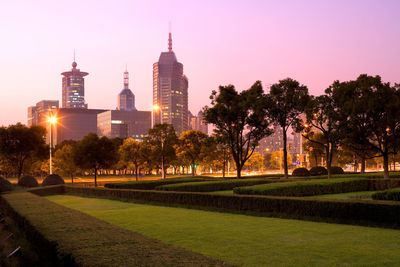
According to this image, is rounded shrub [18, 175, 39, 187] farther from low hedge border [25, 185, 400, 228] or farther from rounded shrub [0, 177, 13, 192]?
low hedge border [25, 185, 400, 228]

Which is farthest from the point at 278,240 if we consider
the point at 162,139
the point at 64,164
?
the point at 64,164

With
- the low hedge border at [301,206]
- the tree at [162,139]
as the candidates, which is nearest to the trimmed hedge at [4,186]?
the low hedge border at [301,206]

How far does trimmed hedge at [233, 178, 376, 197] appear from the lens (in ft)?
76.6

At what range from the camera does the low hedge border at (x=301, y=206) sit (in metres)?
13.7

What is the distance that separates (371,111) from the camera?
38.5 meters

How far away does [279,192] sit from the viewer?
24453 mm

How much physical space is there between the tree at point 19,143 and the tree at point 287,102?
43823 mm

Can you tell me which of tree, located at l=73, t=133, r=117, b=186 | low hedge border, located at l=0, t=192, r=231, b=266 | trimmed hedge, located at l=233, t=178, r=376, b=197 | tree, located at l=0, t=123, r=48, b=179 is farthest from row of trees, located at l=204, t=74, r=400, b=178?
tree, located at l=0, t=123, r=48, b=179

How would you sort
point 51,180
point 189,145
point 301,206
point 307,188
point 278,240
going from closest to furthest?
point 278,240 < point 301,206 < point 307,188 < point 51,180 < point 189,145

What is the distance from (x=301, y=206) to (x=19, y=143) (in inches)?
2361

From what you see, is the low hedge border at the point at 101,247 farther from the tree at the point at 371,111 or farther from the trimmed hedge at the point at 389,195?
the tree at the point at 371,111

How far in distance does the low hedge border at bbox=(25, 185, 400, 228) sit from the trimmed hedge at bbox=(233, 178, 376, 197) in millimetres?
2685

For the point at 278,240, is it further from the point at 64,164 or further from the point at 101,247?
the point at 64,164

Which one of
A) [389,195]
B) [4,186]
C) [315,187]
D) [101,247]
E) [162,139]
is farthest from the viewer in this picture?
[162,139]
